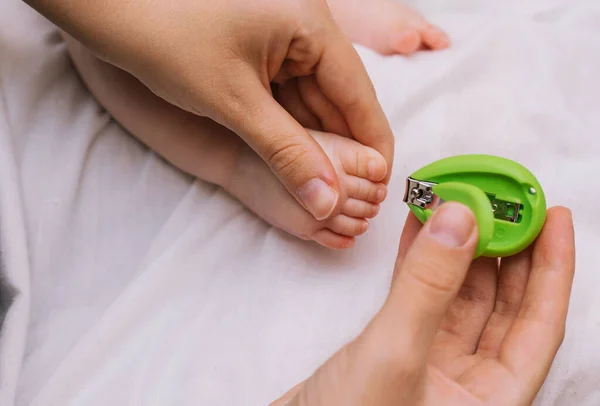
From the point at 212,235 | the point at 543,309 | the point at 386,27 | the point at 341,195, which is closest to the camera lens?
the point at 543,309

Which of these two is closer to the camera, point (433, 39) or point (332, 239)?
point (332, 239)

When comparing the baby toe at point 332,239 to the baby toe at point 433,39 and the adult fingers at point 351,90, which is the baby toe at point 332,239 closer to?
the adult fingers at point 351,90

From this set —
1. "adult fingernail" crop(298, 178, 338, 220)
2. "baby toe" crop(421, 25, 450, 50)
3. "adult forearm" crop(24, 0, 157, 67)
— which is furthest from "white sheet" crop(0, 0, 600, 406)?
"adult forearm" crop(24, 0, 157, 67)

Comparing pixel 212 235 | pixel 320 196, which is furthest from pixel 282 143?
pixel 212 235

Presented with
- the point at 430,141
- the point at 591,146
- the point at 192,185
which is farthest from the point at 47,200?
the point at 591,146

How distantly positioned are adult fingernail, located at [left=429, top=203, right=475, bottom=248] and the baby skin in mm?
264

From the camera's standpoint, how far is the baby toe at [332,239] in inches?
33.0

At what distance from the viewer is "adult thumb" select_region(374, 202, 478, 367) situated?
548mm

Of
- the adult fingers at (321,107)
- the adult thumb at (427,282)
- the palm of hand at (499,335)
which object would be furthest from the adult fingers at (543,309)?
the adult fingers at (321,107)

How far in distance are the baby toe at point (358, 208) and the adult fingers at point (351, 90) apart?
0.07 metres

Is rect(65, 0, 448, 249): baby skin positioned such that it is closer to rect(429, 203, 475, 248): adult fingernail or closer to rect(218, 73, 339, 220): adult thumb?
rect(218, 73, 339, 220): adult thumb

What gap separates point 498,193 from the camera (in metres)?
0.73

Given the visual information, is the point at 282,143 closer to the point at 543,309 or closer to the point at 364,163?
the point at 364,163

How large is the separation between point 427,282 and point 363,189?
293mm
